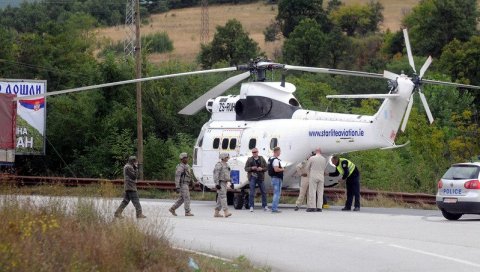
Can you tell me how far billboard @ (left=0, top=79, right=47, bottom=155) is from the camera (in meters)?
47.7

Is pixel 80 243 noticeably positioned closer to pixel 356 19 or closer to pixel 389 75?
pixel 389 75

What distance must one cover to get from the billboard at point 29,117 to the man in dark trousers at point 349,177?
20.3 metres

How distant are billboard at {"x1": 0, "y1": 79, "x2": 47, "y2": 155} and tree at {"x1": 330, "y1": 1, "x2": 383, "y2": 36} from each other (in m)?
66.4

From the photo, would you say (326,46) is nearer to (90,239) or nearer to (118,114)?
(118,114)

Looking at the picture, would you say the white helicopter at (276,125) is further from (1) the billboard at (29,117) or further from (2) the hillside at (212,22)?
(2) the hillside at (212,22)

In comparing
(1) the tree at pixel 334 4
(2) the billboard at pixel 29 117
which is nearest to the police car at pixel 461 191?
(2) the billboard at pixel 29 117

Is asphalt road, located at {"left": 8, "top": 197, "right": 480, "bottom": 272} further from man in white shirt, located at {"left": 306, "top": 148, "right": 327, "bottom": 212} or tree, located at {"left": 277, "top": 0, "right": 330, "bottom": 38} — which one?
tree, located at {"left": 277, "top": 0, "right": 330, "bottom": 38}

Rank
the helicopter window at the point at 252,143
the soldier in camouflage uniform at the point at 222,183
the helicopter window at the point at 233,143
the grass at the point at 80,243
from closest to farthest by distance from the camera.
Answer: the grass at the point at 80,243 → the soldier in camouflage uniform at the point at 222,183 → the helicopter window at the point at 252,143 → the helicopter window at the point at 233,143

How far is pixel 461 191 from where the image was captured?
25.4 meters

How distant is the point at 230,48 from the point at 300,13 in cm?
2136

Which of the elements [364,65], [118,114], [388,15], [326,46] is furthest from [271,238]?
[388,15]

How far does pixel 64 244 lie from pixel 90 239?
16.1 inches

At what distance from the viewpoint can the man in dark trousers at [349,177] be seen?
30328 mm

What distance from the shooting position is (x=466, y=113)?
55.0 meters
